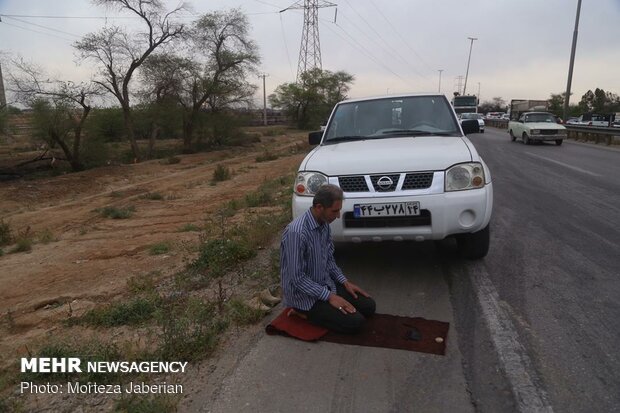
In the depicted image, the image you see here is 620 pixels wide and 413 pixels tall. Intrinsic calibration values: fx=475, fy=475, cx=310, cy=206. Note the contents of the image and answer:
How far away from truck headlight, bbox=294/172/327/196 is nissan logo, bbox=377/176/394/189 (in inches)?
21.1

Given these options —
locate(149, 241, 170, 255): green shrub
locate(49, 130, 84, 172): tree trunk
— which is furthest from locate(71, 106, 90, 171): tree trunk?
locate(149, 241, 170, 255): green shrub

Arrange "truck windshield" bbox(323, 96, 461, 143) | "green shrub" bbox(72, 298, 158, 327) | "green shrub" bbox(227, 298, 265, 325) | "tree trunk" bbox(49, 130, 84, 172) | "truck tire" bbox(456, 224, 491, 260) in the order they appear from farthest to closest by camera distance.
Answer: "tree trunk" bbox(49, 130, 84, 172), "truck windshield" bbox(323, 96, 461, 143), "truck tire" bbox(456, 224, 491, 260), "green shrub" bbox(72, 298, 158, 327), "green shrub" bbox(227, 298, 265, 325)

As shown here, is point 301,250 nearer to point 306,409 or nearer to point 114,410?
point 306,409

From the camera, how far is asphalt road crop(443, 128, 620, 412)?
283cm

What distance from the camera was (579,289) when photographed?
4.34 m

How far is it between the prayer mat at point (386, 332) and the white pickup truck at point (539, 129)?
22532mm

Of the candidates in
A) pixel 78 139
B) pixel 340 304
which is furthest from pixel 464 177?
pixel 78 139

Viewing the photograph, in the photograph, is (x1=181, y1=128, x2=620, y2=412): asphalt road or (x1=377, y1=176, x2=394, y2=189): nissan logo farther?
(x1=377, y1=176, x2=394, y2=189): nissan logo

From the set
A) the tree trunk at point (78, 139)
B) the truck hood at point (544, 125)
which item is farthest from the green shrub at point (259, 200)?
the truck hood at point (544, 125)

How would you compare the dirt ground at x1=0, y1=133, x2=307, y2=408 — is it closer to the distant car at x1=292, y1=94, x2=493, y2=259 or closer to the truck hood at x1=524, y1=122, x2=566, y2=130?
the distant car at x1=292, y1=94, x2=493, y2=259

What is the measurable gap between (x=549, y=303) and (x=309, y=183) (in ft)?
7.70

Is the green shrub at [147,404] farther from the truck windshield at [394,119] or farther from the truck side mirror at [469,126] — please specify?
the truck side mirror at [469,126]

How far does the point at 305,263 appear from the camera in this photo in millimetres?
3576

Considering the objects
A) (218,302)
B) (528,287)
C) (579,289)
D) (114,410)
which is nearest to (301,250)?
(218,302)
